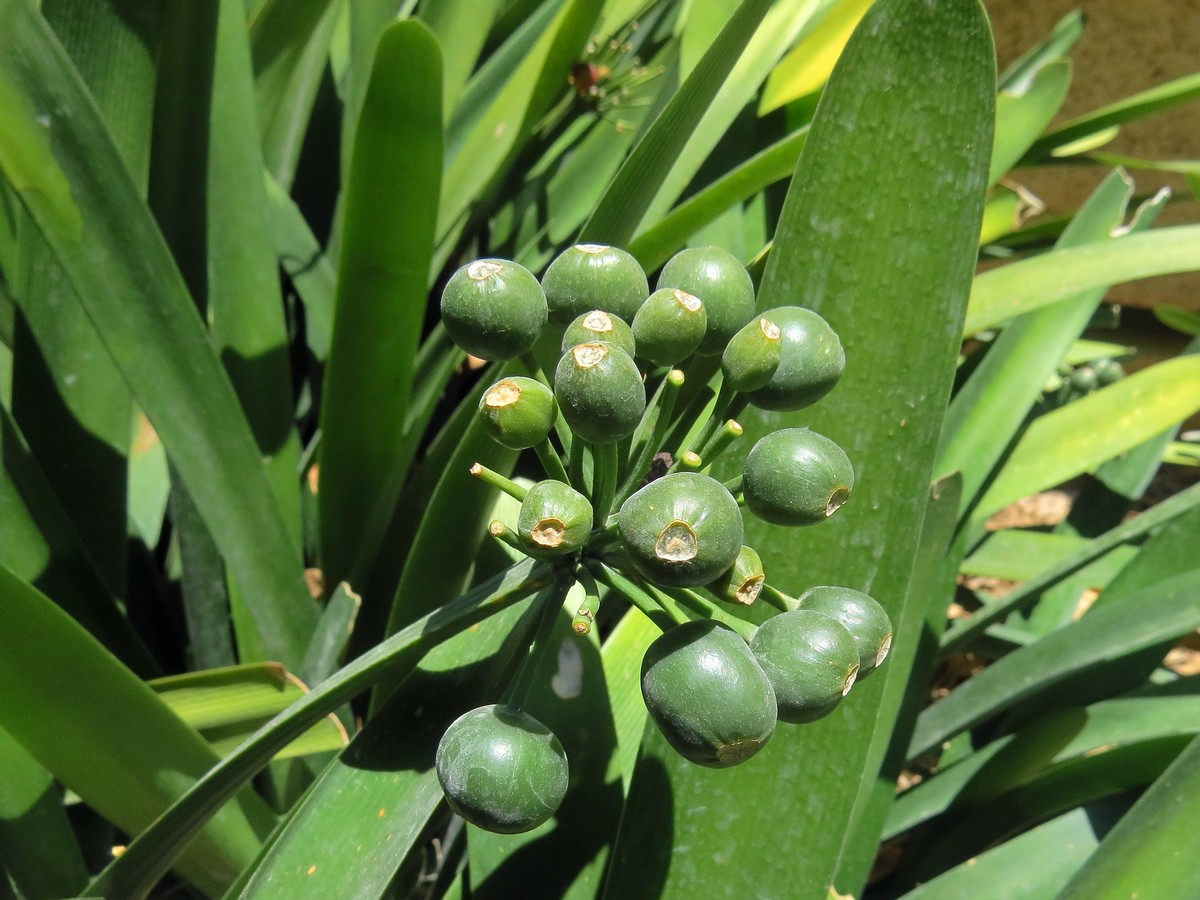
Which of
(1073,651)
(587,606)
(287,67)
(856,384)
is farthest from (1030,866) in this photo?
(287,67)

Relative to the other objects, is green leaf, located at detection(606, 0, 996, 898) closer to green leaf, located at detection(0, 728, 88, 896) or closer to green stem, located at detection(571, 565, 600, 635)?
green stem, located at detection(571, 565, 600, 635)

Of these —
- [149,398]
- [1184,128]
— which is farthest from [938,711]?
[1184,128]

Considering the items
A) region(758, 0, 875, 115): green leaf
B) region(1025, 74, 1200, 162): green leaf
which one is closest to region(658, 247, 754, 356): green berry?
region(758, 0, 875, 115): green leaf

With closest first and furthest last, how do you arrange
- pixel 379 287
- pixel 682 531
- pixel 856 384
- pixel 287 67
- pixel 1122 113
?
1. pixel 682 531
2. pixel 856 384
3. pixel 379 287
4. pixel 287 67
5. pixel 1122 113

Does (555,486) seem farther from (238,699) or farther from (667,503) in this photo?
(238,699)

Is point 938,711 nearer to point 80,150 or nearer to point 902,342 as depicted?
point 902,342

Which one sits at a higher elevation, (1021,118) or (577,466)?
(1021,118)
